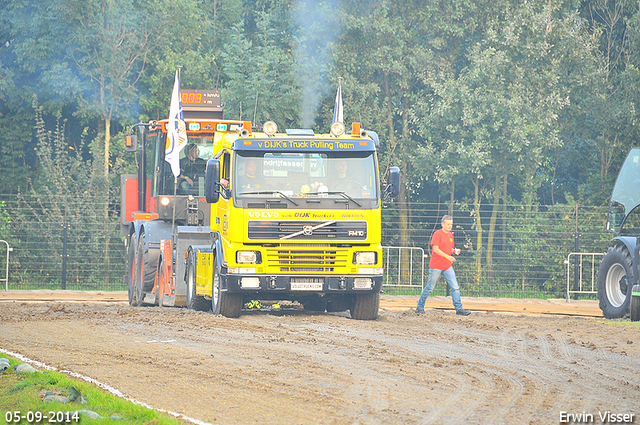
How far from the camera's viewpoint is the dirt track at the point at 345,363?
351 inches

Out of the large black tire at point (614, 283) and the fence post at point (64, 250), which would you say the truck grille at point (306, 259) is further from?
the fence post at point (64, 250)

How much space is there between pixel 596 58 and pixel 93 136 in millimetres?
18588

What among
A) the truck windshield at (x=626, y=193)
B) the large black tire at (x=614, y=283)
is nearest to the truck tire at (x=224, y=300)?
the large black tire at (x=614, y=283)

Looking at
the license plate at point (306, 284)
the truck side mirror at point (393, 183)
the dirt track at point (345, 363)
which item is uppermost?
the truck side mirror at point (393, 183)

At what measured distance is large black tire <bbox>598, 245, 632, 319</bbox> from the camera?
1919cm

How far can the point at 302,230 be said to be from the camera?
1600cm

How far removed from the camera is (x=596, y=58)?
33.5 m

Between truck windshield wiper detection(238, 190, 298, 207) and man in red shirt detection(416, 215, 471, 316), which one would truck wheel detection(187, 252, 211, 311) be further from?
man in red shirt detection(416, 215, 471, 316)

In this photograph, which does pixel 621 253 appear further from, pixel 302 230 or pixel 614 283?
pixel 302 230

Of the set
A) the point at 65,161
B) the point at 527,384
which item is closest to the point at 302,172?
the point at 527,384

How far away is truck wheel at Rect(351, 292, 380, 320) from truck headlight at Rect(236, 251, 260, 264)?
7.64 feet

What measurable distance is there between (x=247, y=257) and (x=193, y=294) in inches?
116

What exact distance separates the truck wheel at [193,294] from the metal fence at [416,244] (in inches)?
366

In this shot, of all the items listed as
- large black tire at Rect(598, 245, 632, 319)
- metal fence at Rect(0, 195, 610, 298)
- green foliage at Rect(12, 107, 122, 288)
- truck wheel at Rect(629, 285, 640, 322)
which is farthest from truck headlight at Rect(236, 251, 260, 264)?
green foliage at Rect(12, 107, 122, 288)
